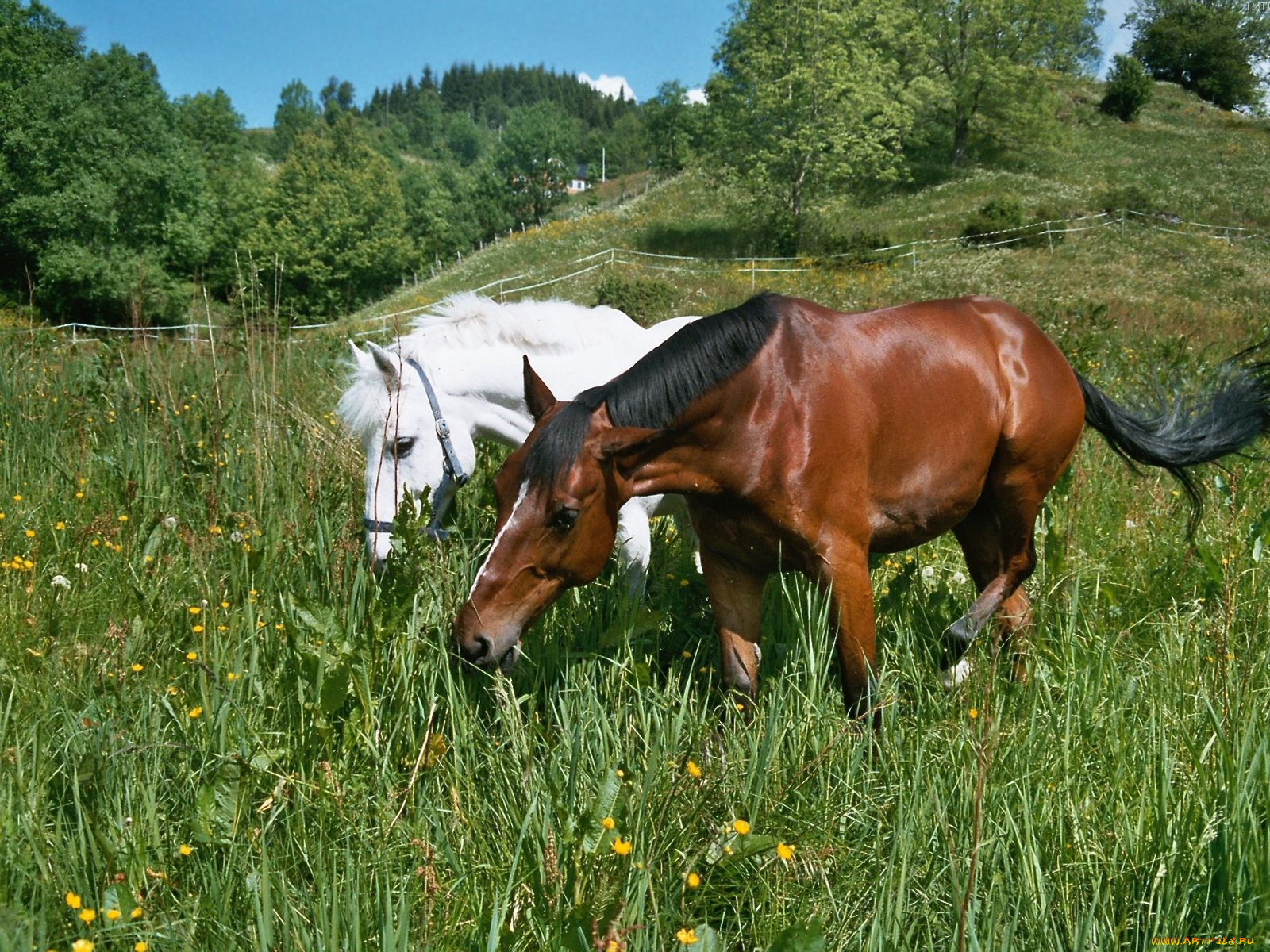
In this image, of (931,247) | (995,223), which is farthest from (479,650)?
(995,223)

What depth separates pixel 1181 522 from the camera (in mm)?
5629

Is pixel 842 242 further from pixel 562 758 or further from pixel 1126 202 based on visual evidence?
pixel 562 758

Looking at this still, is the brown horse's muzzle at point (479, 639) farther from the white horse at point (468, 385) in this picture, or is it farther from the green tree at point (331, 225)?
the green tree at point (331, 225)

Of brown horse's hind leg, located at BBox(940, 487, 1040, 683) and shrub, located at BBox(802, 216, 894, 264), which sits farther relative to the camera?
shrub, located at BBox(802, 216, 894, 264)

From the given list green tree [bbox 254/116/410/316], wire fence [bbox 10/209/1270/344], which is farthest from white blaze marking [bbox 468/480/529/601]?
green tree [bbox 254/116/410/316]

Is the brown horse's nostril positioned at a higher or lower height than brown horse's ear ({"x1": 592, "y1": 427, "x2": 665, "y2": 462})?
lower

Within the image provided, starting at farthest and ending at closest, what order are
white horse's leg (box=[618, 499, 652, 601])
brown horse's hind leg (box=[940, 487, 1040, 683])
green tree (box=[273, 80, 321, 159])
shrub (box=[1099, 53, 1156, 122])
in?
green tree (box=[273, 80, 321, 159]) → shrub (box=[1099, 53, 1156, 122]) → white horse's leg (box=[618, 499, 652, 601]) → brown horse's hind leg (box=[940, 487, 1040, 683])

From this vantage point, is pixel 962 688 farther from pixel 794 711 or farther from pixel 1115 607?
pixel 1115 607

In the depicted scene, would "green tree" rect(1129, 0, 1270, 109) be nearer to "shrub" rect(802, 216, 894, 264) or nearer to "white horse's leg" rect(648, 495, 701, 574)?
"shrub" rect(802, 216, 894, 264)

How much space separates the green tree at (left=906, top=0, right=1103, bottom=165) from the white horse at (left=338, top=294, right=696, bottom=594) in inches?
1889

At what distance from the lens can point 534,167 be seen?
9594 cm

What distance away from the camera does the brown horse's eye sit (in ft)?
9.64

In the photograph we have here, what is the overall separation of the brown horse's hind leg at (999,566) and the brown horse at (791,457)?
0.01m

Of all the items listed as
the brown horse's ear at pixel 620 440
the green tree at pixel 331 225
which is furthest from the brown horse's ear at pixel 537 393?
the green tree at pixel 331 225
